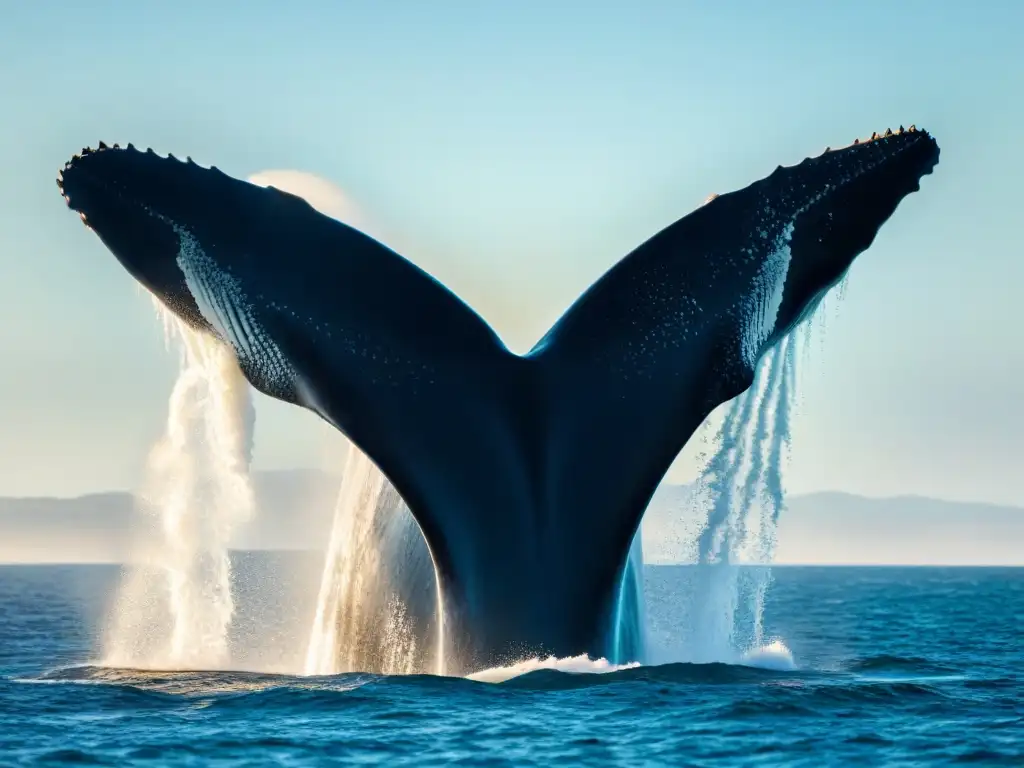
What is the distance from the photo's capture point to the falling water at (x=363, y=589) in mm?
10062

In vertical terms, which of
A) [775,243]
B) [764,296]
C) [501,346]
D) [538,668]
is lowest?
[538,668]

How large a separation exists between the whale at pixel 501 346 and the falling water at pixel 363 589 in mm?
1045

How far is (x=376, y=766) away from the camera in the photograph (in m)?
7.54

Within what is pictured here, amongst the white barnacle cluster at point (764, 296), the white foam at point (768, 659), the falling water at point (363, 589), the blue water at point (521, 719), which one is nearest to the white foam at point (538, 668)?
the blue water at point (521, 719)

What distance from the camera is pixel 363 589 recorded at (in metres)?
10.3

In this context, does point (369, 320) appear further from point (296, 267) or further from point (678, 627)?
point (678, 627)

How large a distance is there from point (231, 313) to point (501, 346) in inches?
62.2

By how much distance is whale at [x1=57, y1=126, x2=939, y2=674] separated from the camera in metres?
8.59

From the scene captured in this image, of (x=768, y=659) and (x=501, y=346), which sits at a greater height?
(x=501, y=346)

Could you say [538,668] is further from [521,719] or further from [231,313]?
[231,313]

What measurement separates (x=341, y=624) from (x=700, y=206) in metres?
3.89

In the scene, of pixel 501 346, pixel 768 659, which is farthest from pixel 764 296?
pixel 768 659

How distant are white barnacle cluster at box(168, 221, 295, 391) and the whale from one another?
0.01 metres

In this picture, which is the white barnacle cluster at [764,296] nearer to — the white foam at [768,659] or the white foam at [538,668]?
the white foam at [538,668]
